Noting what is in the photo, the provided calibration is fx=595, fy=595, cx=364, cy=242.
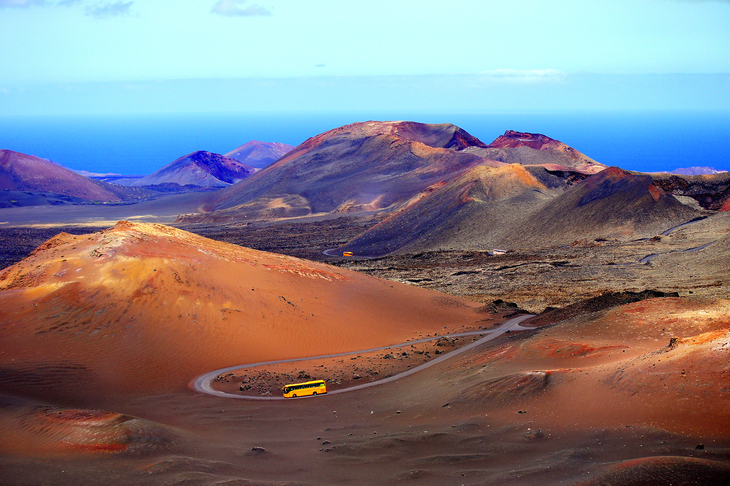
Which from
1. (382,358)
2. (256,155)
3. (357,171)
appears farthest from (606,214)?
(256,155)

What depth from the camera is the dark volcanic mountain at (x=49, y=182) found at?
4466 inches

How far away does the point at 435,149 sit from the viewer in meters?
101

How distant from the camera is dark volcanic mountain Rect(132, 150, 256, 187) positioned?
145 meters

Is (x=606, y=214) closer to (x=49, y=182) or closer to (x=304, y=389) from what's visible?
(x=304, y=389)

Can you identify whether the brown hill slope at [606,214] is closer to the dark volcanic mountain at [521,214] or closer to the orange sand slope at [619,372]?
the dark volcanic mountain at [521,214]

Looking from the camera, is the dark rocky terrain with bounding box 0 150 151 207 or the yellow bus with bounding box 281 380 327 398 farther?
the dark rocky terrain with bounding box 0 150 151 207

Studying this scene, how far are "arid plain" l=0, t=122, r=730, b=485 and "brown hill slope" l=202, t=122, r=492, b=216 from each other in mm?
38521

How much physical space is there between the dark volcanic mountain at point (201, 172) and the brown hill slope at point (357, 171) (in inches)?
1345

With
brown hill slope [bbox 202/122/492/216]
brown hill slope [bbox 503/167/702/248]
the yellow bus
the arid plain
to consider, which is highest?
brown hill slope [bbox 202/122/492/216]

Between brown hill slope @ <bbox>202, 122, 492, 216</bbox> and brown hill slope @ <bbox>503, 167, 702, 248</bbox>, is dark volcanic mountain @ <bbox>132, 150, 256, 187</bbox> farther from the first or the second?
brown hill slope @ <bbox>503, 167, 702, 248</bbox>

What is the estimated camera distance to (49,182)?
117250mm

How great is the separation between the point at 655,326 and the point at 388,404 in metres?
9.08

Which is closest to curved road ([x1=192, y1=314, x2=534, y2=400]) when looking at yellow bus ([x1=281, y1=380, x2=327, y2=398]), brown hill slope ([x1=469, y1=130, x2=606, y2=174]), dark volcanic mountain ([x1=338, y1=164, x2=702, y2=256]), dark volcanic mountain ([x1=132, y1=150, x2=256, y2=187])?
yellow bus ([x1=281, y1=380, x2=327, y2=398])

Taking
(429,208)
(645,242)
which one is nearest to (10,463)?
(645,242)
